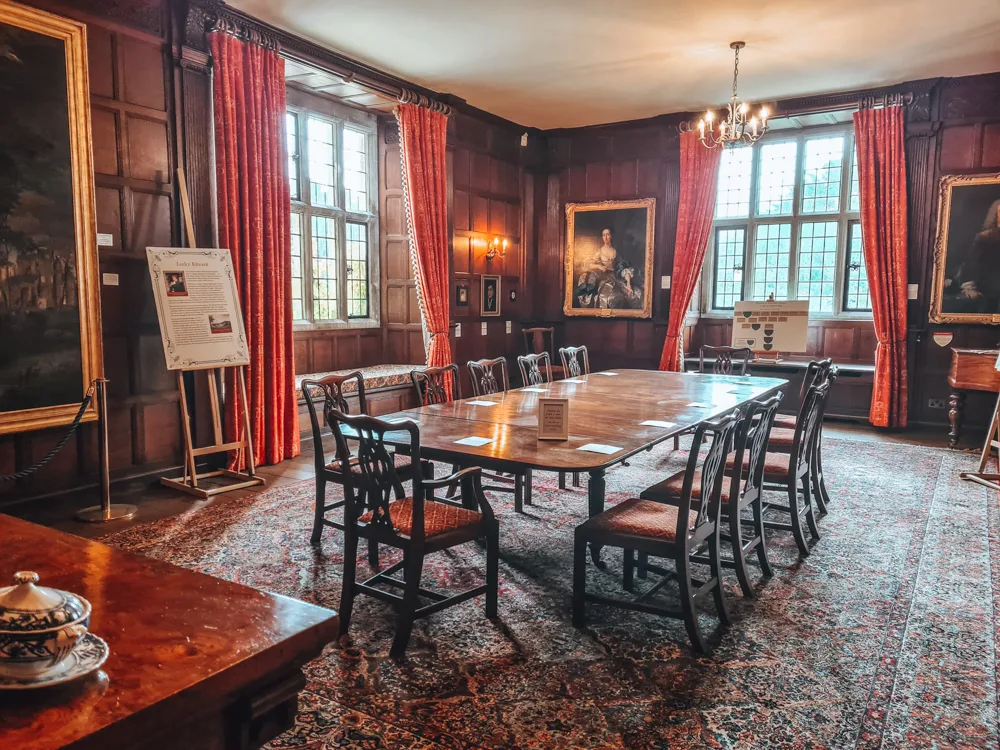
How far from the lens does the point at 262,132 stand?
5.42m

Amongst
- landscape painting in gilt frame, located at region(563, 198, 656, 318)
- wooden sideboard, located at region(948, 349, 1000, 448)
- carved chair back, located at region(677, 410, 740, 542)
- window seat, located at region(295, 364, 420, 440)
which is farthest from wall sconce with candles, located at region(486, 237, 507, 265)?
carved chair back, located at region(677, 410, 740, 542)

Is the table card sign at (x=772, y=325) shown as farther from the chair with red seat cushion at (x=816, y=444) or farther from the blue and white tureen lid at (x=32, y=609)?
the blue and white tureen lid at (x=32, y=609)

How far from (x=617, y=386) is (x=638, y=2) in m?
2.65

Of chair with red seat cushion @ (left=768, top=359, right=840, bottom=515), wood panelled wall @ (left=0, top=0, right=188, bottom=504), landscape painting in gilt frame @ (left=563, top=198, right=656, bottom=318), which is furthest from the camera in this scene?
landscape painting in gilt frame @ (left=563, top=198, right=656, bottom=318)

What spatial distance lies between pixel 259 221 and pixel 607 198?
4479 millimetres

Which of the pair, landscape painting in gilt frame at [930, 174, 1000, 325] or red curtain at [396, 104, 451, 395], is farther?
red curtain at [396, 104, 451, 395]

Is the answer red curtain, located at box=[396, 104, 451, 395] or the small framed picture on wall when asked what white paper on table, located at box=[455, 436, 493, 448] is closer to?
red curtain, located at box=[396, 104, 451, 395]

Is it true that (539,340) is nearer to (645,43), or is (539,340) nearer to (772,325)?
(772,325)

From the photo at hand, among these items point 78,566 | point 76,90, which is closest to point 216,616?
point 78,566

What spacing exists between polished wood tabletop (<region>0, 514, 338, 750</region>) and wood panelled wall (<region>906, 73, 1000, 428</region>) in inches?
288

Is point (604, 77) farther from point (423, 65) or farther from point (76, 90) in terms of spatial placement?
point (76, 90)

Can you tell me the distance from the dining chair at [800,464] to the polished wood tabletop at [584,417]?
1.24 feet

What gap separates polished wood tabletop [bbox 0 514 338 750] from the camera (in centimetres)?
85

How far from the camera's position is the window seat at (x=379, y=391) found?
641 centimetres
